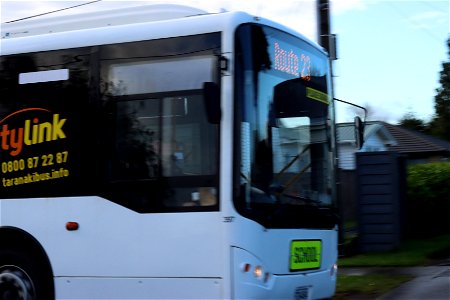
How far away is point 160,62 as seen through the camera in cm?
612

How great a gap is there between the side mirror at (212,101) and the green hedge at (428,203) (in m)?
9.47

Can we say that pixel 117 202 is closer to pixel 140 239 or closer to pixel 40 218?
pixel 140 239

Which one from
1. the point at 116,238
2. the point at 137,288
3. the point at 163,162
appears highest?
the point at 163,162

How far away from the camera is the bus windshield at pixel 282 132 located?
227 inches

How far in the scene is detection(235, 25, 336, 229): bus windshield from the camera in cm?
578

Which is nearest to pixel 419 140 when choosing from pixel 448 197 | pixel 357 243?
pixel 448 197

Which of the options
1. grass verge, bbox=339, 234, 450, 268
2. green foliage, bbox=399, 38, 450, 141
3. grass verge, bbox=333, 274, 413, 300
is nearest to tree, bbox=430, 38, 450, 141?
green foliage, bbox=399, 38, 450, 141

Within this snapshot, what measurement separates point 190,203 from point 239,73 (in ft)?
4.33

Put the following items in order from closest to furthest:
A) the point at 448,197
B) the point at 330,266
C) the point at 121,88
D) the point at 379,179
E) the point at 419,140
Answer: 1. the point at 121,88
2. the point at 330,266
3. the point at 379,179
4. the point at 448,197
5. the point at 419,140

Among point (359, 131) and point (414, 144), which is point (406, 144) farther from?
point (359, 131)

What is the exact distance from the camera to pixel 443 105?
168 ft

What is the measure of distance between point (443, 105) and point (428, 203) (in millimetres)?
39857

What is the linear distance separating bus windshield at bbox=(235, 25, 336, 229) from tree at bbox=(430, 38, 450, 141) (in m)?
45.8

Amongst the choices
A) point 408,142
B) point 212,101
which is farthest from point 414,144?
point 212,101
